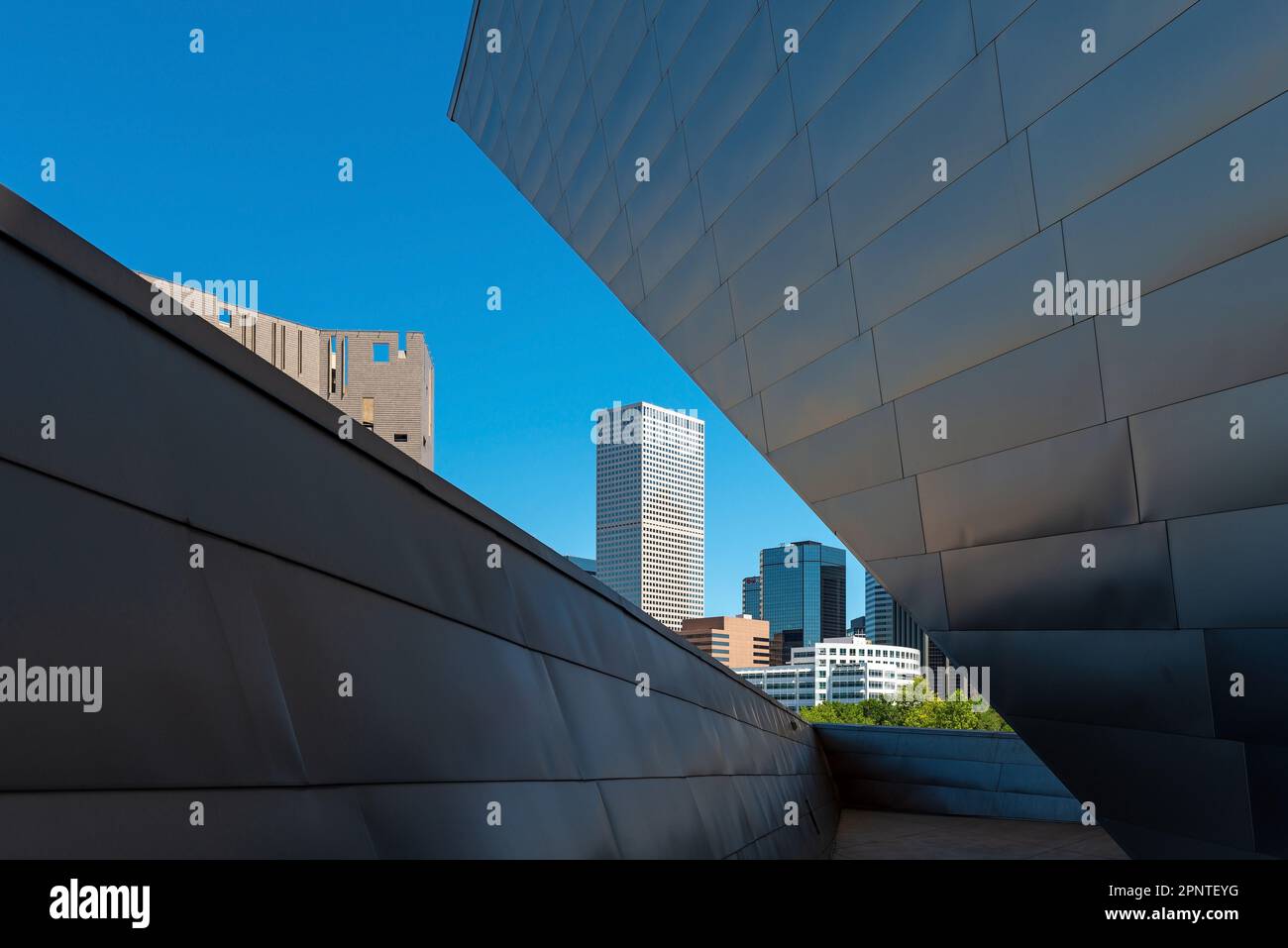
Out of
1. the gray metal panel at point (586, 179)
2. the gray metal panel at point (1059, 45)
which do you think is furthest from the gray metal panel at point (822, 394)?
the gray metal panel at point (586, 179)

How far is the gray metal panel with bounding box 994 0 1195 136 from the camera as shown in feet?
16.8

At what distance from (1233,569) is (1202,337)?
1300 mm

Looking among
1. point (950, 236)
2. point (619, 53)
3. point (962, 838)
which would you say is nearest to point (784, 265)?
point (950, 236)

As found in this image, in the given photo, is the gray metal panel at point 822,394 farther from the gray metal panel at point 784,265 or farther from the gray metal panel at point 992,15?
the gray metal panel at point 992,15

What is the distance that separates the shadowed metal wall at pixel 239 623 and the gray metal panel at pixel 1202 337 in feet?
12.4

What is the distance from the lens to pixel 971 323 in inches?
257

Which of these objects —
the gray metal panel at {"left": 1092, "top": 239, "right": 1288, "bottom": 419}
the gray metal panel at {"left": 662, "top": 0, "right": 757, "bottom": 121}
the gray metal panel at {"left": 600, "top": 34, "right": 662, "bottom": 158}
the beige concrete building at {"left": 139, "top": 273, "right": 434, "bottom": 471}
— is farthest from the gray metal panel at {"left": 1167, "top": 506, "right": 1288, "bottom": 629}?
the beige concrete building at {"left": 139, "top": 273, "right": 434, "bottom": 471}

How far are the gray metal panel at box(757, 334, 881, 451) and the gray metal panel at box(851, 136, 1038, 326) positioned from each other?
0.42m

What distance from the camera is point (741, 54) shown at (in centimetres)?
945

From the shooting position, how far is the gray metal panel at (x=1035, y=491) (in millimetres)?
5613

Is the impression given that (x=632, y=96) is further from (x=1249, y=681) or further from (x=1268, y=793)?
(x=1268, y=793)
